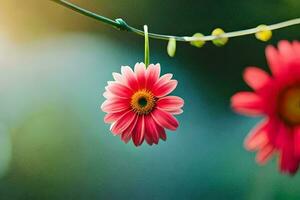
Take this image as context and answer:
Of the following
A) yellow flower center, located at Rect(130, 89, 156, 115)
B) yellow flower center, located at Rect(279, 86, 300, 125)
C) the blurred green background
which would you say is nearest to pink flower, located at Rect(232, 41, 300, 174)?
yellow flower center, located at Rect(279, 86, 300, 125)

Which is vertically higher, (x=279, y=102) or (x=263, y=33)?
(x=263, y=33)

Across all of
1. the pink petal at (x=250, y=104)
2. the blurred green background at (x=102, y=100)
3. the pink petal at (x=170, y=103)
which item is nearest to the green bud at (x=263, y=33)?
the blurred green background at (x=102, y=100)

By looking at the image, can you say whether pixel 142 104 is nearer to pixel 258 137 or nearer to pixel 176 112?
pixel 176 112

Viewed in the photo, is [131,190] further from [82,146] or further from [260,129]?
[260,129]

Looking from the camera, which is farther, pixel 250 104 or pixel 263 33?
pixel 263 33

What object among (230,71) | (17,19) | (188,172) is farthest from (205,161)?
(17,19)

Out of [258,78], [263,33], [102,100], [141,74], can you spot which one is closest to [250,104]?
[258,78]

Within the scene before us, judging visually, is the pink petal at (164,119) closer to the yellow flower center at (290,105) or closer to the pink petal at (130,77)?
the pink petal at (130,77)

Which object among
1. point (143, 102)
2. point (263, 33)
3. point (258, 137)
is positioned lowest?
point (258, 137)
